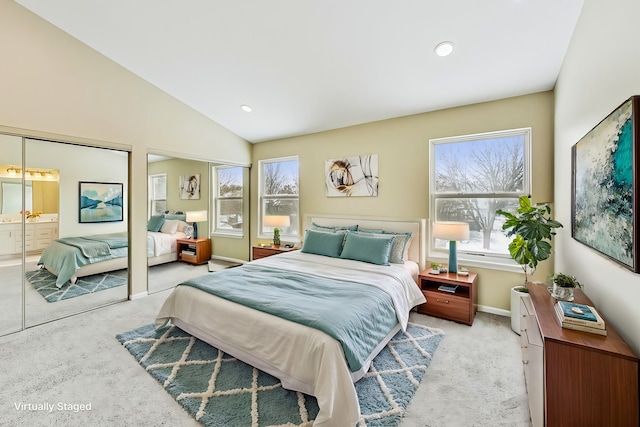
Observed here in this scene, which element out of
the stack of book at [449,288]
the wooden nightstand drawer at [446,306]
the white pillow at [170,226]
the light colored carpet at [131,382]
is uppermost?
the white pillow at [170,226]

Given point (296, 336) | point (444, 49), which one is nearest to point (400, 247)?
point (296, 336)

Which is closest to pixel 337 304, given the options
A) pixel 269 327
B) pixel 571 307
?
pixel 269 327

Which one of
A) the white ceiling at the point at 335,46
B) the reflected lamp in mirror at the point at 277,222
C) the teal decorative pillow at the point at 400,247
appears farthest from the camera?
the reflected lamp in mirror at the point at 277,222

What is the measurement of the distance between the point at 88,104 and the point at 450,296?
466cm

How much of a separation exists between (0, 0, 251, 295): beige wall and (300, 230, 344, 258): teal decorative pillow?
2261 mm

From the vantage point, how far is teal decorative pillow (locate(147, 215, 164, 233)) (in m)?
3.88

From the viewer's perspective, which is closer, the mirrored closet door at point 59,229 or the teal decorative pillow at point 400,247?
the mirrored closet door at point 59,229

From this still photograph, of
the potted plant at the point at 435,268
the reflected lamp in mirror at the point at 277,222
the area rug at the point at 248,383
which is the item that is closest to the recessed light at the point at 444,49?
the potted plant at the point at 435,268

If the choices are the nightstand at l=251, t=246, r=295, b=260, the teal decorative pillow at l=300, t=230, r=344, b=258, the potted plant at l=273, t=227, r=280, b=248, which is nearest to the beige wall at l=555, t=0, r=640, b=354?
the teal decorative pillow at l=300, t=230, r=344, b=258

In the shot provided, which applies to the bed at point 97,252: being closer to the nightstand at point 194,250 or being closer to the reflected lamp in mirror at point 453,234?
the nightstand at point 194,250

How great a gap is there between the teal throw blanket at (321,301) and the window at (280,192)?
7.19 feet

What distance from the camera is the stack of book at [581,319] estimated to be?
4.32ft

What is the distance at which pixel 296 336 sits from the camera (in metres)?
1.83

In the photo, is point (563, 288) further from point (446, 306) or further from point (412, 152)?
point (412, 152)
